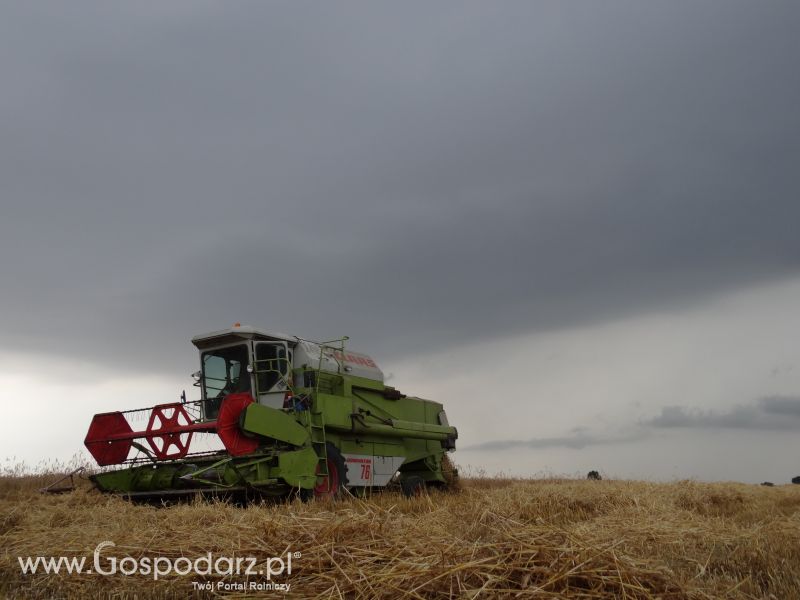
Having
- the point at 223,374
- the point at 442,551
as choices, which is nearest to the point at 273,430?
the point at 223,374

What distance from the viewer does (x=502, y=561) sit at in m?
3.73

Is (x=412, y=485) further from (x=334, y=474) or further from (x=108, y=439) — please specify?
(x=108, y=439)

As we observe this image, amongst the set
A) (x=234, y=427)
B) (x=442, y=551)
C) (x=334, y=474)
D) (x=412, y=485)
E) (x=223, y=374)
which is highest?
(x=223, y=374)

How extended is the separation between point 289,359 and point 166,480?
9.26 feet

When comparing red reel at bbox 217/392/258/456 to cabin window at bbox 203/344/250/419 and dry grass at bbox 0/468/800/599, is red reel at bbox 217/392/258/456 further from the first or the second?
dry grass at bbox 0/468/800/599

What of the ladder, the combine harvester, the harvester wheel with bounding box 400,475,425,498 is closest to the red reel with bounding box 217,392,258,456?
the combine harvester

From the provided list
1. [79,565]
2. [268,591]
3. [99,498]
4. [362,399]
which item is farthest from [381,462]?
[268,591]

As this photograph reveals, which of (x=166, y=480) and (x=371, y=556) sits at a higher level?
(x=166, y=480)

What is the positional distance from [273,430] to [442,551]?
22.0ft

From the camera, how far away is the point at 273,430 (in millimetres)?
10336

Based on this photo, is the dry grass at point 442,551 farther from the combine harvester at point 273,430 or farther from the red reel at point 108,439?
the red reel at point 108,439

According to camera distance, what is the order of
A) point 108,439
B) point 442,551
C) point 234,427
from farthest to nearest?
point 108,439
point 234,427
point 442,551

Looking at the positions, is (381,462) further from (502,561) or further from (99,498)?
(502,561)

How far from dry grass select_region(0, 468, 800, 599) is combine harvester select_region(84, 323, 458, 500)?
235 centimetres
